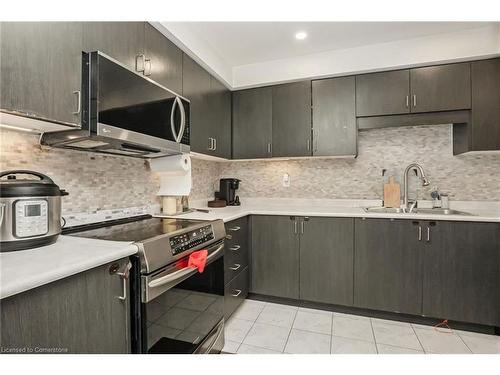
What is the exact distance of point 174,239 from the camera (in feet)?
4.21

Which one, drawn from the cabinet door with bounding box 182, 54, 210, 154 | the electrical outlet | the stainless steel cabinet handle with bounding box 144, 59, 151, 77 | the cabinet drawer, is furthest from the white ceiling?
the cabinet drawer

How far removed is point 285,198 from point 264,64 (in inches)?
56.7

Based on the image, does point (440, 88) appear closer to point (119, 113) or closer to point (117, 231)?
point (119, 113)

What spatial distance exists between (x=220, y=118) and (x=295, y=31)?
3.28 feet

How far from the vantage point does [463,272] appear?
196 cm

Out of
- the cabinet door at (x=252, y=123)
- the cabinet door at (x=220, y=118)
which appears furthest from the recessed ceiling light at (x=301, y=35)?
the cabinet door at (x=220, y=118)

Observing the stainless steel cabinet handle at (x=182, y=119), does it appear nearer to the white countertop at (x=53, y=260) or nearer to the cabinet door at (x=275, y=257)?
the white countertop at (x=53, y=260)

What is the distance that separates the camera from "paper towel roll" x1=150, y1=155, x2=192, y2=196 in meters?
1.92

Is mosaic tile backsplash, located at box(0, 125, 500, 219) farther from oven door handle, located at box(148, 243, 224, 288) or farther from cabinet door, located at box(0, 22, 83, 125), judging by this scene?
oven door handle, located at box(148, 243, 224, 288)

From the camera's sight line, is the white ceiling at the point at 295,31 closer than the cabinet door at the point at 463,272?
No

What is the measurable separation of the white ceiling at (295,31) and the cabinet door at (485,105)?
1.12ft

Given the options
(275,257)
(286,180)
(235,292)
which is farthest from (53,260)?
(286,180)

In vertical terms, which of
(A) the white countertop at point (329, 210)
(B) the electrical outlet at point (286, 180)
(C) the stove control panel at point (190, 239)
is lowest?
(C) the stove control panel at point (190, 239)

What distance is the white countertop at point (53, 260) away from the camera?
0.70 meters
